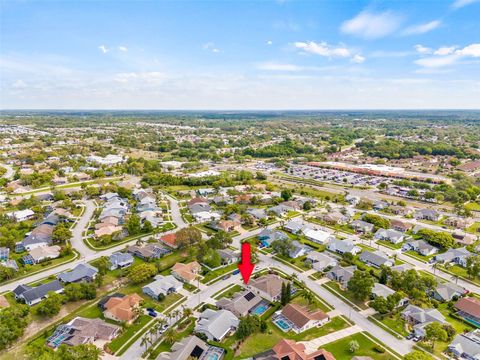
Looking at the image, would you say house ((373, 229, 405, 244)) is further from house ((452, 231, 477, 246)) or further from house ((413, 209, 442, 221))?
house ((413, 209, 442, 221))

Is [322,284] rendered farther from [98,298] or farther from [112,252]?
[112,252]

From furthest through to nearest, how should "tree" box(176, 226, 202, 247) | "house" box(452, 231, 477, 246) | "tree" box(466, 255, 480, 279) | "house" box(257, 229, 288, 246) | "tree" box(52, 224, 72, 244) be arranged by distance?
"house" box(452, 231, 477, 246), "house" box(257, 229, 288, 246), "tree" box(52, 224, 72, 244), "tree" box(176, 226, 202, 247), "tree" box(466, 255, 480, 279)

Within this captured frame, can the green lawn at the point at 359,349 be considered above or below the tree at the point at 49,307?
below

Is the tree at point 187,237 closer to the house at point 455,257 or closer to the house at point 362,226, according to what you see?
the house at point 362,226

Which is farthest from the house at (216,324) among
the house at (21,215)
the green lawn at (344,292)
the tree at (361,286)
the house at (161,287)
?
the house at (21,215)

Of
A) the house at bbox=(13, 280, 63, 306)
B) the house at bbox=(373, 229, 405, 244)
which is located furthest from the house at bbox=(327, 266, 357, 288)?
the house at bbox=(13, 280, 63, 306)

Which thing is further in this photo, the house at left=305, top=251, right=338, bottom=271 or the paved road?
the paved road
